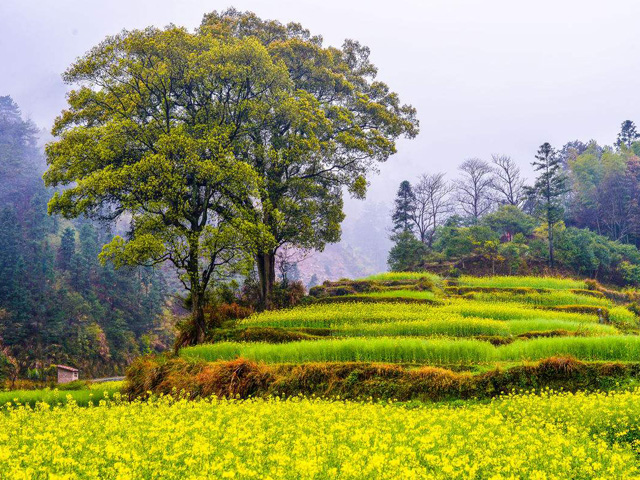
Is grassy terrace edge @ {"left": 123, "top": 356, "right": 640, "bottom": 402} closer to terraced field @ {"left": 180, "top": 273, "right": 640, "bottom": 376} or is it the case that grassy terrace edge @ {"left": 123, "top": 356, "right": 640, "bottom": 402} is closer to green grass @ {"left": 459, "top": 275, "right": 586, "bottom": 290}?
terraced field @ {"left": 180, "top": 273, "right": 640, "bottom": 376}

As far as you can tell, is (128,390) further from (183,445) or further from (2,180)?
(2,180)

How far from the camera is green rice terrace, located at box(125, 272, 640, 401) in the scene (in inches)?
465

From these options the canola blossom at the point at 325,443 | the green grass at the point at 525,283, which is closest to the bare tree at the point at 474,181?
the green grass at the point at 525,283

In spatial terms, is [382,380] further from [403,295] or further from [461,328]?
[403,295]

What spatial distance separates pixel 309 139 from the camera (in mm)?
24453

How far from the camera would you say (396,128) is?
28.8m

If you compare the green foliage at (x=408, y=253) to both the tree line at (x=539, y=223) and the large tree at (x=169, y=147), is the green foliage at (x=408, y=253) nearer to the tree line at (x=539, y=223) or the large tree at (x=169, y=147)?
the tree line at (x=539, y=223)

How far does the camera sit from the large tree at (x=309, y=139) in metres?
24.7

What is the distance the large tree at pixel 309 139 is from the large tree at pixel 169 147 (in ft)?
6.83

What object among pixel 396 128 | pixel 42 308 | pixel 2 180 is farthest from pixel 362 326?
pixel 2 180

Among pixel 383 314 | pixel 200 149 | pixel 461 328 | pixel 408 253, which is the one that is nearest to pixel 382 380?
pixel 461 328

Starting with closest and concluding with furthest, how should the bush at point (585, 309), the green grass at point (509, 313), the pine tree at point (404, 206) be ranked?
the green grass at point (509, 313), the bush at point (585, 309), the pine tree at point (404, 206)

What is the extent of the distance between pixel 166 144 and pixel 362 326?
10.9 metres

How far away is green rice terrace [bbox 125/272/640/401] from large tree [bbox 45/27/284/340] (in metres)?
4.08
